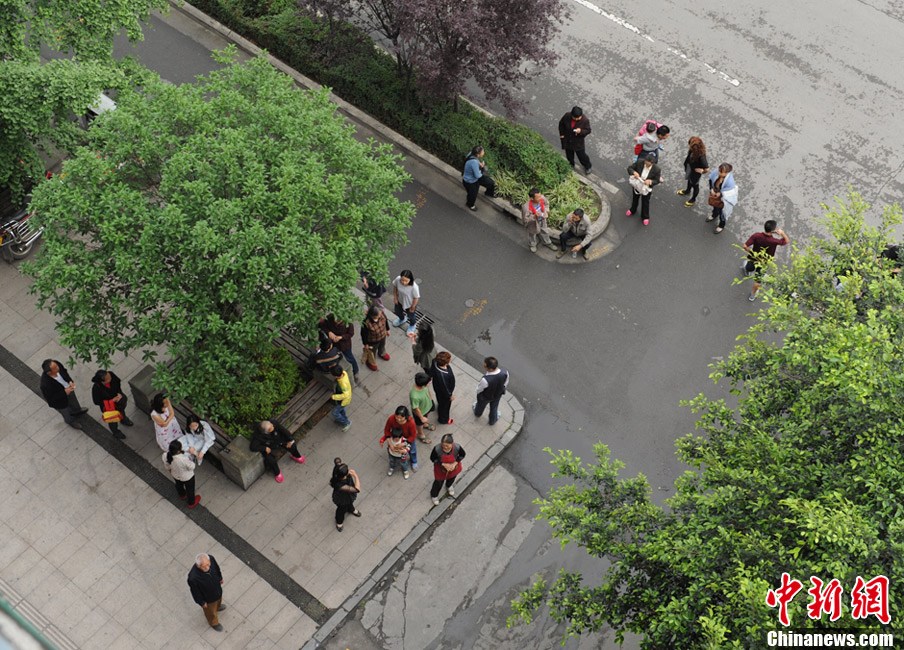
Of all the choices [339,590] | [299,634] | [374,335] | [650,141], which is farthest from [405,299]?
[650,141]

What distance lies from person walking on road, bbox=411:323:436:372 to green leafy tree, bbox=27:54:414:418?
2.11 m

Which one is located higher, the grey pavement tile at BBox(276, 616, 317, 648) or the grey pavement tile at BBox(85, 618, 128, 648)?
the grey pavement tile at BBox(276, 616, 317, 648)

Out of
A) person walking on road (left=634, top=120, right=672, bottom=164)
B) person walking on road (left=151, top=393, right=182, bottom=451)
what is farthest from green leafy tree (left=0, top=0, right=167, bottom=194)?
person walking on road (left=634, top=120, right=672, bottom=164)

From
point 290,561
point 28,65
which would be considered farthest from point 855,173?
point 28,65

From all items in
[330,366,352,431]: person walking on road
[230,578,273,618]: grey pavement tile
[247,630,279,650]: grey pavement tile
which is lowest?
[247,630,279,650]: grey pavement tile

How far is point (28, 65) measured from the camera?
14492mm

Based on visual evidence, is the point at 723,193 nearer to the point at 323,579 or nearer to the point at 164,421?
the point at 323,579

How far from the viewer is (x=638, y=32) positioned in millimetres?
22188

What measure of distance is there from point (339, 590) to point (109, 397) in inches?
176

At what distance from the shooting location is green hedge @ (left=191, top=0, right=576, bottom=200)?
1917cm

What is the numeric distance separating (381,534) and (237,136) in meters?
6.21

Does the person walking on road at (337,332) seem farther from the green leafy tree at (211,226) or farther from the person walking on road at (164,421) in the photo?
the person walking on road at (164,421)

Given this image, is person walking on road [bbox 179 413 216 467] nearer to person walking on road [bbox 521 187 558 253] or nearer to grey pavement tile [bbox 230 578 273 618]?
grey pavement tile [bbox 230 578 273 618]

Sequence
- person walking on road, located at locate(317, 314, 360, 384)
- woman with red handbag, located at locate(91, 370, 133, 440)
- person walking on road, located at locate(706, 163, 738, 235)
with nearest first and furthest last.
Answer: woman with red handbag, located at locate(91, 370, 133, 440)
person walking on road, located at locate(317, 314, 360, 384)
person walking on road, located at locate(706, 163, 738, 235)
